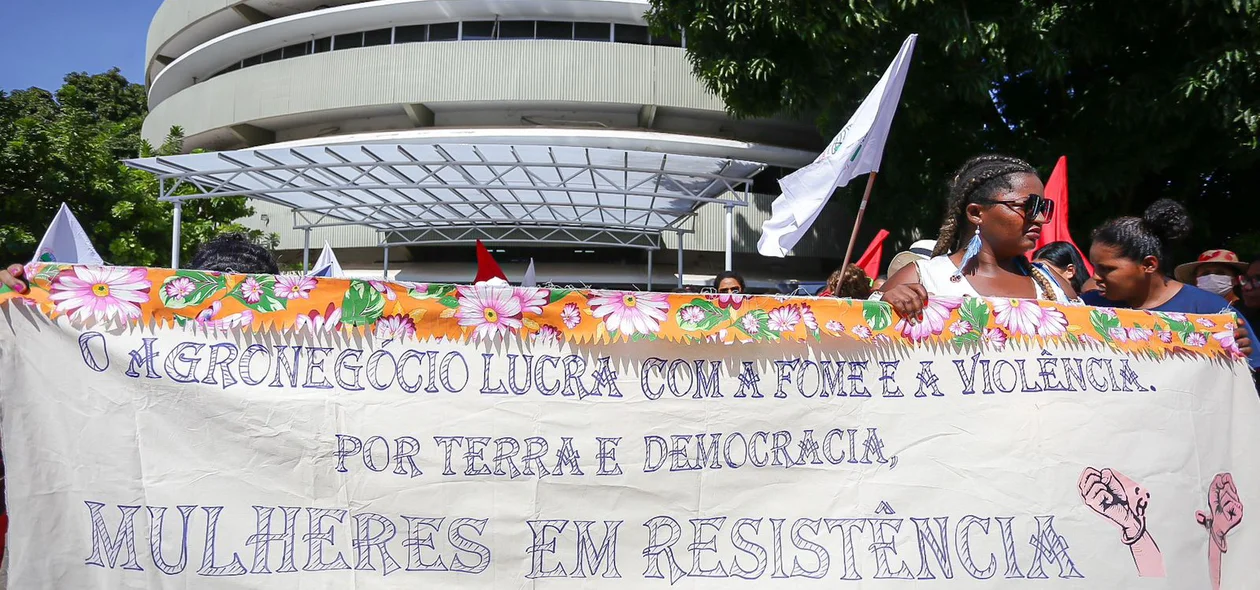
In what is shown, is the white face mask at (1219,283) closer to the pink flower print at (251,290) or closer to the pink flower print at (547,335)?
the pink flower print at (547,335)

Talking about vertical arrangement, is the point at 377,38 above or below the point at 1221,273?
above

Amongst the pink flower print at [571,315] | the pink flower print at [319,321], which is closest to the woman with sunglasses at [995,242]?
the pink flower print at [571,315]

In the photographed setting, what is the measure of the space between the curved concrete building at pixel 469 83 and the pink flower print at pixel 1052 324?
13602 millimetres

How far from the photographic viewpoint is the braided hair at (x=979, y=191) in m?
2.79

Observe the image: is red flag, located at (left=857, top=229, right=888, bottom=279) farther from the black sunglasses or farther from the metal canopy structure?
the black sunglasses

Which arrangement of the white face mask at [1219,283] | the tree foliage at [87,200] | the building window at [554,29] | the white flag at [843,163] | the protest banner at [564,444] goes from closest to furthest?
the protest banner at [564,444] → the white flag at [843,163] → the white face mask at [1219,283] → the tree foliage at [87,200] → the building window at [554,29]

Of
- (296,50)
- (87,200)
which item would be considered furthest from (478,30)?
(87,200)

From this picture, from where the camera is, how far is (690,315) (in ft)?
7.65

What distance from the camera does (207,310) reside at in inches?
86.2

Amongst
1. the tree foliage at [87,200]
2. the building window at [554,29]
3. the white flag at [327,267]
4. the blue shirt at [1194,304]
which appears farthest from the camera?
the building window at [554,29]

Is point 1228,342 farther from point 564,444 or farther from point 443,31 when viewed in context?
point 443,31

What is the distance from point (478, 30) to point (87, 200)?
8439 millimetres

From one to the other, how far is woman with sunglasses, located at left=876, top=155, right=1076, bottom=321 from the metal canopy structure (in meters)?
5.14

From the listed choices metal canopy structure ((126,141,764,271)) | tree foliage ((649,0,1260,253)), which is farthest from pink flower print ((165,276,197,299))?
tree foliage ((649,0,1260,253))
